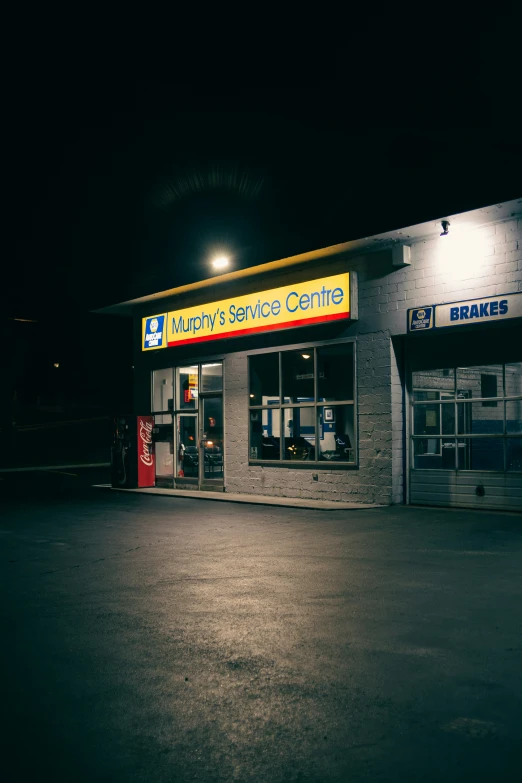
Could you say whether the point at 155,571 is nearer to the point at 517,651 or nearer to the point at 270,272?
the point at 517,651

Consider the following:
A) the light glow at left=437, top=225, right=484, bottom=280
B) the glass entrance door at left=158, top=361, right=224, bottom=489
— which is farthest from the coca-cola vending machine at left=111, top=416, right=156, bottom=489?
the light glow at left=437, top=225, right=484, bottom=280

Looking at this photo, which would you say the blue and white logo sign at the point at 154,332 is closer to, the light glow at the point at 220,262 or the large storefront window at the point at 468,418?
the light glow at the point at 220,262

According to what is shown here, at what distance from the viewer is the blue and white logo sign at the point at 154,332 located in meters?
19.9

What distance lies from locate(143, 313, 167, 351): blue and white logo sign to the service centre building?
64cm

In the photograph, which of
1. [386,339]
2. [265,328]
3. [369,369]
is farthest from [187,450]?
[386,339]

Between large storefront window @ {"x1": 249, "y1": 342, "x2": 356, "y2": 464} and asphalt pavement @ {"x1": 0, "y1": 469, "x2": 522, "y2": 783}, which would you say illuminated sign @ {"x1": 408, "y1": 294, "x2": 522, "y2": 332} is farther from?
asphalt pavement @ {"x1": 0, "y1": 469, "x2": 522, "y2": 783}

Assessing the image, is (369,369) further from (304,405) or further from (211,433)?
(211,433)

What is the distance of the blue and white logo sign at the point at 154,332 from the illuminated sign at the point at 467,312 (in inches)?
320

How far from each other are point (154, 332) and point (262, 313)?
178 inches

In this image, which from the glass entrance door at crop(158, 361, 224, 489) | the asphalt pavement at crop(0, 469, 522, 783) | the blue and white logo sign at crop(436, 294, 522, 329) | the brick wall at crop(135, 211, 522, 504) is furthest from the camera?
the glass entrance door at crop(158, 361, 224, 489)

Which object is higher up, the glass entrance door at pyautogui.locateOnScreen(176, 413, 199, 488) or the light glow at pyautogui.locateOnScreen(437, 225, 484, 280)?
the light glow at pyautogui.locateOnScreen(437, 225, 484, 280)

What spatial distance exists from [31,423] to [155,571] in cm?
5896

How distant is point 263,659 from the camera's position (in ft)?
16.5

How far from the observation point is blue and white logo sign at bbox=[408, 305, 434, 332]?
1365 centimetres
